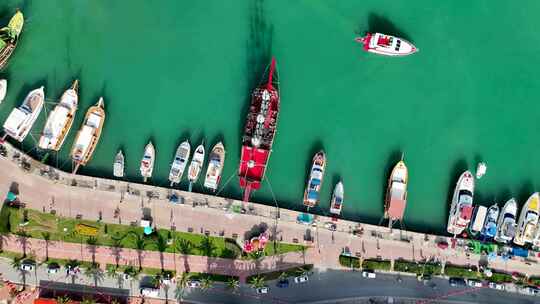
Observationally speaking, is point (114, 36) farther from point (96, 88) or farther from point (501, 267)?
point (501, 267)

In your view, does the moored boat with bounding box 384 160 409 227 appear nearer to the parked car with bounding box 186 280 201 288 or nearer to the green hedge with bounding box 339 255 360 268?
the green hedge with bounding box 339 255 360 268

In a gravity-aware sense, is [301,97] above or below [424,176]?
above

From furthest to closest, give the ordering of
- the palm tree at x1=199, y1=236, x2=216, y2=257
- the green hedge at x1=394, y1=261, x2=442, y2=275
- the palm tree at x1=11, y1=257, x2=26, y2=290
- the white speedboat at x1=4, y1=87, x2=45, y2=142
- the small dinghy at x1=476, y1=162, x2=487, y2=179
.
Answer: the small dinghy at x1=476, y1=162, x2=487, y2=179
the green hedge at x1=394, y1=261, x2=442, y2=275
the palm tree at x1=199, y1=236, x2=216, y2=257
the palm tree at x1=11, y1=257, x2=26, y2=290
the white speedboat at x1=4, y1=87, x2=45, y2=142

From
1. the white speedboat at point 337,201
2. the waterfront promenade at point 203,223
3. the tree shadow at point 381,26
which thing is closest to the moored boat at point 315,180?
the white speedboat at point 337,201

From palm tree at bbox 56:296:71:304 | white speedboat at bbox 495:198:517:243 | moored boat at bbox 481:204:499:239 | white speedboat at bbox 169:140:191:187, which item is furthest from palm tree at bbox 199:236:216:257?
white speedboat at bbox 495:198:517:243

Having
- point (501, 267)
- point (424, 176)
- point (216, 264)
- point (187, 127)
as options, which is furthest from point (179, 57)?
point (501, 267)

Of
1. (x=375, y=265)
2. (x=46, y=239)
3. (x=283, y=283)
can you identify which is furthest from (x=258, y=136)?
(x=46, y=239)
